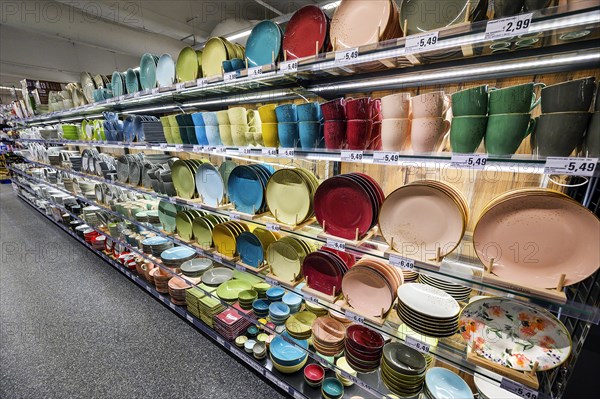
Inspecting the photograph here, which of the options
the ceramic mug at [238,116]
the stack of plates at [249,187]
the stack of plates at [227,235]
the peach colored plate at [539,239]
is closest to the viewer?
the peach colored plate at [539,239]

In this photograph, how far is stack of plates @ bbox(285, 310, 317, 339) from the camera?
1.50m

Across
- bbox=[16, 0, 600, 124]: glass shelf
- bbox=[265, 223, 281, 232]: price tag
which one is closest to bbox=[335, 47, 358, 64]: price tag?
bbox=[16, 0, 600, 124]: glass shelf

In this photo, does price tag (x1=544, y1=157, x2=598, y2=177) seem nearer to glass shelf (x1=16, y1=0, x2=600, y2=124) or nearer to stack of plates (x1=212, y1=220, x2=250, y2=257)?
glass shelf (x1=16, y1=0, x2=600, y2=124)

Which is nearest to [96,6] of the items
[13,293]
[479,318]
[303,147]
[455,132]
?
[13,293]

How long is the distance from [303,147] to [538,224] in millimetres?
944

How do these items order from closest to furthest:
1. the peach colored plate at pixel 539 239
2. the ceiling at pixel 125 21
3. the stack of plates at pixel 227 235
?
the peach colored plate at pixel 539 239
the stack of plates at pixel 227 235
the ceiling at pixel 125 21

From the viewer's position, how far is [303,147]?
1.19 metres

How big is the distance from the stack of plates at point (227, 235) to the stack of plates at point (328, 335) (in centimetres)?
78

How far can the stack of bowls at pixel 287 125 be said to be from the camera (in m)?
1.17

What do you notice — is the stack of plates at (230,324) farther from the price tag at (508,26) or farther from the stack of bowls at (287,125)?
the price tag at (508,26)

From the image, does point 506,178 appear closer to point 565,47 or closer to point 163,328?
point 565,47

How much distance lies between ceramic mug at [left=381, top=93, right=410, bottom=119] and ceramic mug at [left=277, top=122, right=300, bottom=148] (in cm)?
45

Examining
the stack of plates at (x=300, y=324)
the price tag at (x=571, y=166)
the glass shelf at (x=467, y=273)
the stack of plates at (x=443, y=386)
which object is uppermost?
the price tag at (x=571, y=166)

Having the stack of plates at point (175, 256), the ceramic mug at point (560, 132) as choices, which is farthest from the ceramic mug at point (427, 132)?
the stack of plates at point (175, 256)
